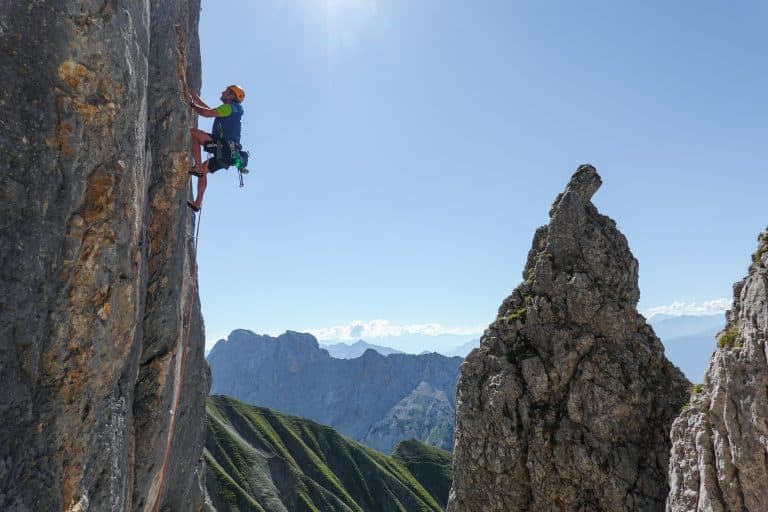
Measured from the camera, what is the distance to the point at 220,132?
19625 millimetres

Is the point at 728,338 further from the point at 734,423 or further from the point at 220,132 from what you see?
the point at 220,132

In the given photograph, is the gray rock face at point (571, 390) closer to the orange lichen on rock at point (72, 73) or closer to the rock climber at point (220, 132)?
the rock climber at point (220, 132)

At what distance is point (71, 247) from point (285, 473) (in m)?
164

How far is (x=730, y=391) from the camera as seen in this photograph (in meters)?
20.7

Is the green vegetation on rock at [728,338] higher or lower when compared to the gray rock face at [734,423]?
higher

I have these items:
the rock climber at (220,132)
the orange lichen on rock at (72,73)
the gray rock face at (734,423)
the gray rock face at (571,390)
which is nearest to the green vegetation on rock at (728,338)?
the gray rock face at (734,423)

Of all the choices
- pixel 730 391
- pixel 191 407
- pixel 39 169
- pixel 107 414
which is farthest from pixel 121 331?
pixel 730 391

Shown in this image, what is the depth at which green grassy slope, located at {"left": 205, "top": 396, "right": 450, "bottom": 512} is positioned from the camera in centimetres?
13562

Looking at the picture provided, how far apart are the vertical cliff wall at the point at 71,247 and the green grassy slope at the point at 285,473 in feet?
411

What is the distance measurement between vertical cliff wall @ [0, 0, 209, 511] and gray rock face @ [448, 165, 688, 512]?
2146 cm

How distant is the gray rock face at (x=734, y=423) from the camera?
19031 millimetres

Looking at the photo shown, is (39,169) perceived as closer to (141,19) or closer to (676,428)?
(141,19)

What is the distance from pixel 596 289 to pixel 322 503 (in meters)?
149

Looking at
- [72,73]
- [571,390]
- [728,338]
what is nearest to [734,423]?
[728,338]
